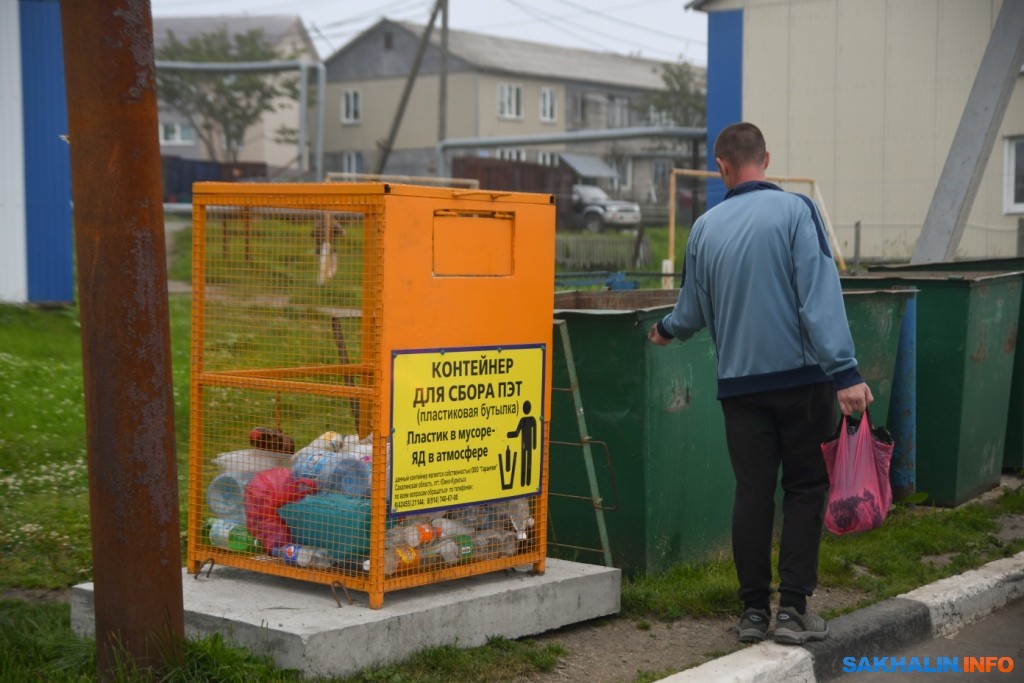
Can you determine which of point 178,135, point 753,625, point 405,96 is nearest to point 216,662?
point 753,625

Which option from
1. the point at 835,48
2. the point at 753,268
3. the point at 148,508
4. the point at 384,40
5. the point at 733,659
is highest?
the point at 384,40

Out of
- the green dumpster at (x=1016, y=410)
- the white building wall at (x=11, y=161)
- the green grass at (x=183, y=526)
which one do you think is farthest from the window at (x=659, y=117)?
the green dumpster at (x=1016, y=410)

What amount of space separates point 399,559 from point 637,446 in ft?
4.68

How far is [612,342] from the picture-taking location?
545 centimetres

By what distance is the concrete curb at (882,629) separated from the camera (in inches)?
173

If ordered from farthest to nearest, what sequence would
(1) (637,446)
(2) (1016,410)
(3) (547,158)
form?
1. (3) (547,158)
2. (2) (1016,410)
3. (1) (637,446)

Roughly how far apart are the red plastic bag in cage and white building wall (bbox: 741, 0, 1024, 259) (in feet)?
71.9

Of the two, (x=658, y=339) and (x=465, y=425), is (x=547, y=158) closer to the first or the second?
(x=658, y=339)

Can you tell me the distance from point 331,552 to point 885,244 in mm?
23146

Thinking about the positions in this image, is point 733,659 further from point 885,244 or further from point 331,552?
point 885,244

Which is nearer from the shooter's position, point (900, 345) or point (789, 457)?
point (789, 457)

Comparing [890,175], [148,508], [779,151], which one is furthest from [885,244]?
[148,508]

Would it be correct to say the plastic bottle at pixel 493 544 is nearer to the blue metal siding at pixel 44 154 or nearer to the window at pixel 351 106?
the blue metal siding at pixel 44 154

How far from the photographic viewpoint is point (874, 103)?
2648 centimetres
